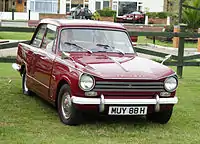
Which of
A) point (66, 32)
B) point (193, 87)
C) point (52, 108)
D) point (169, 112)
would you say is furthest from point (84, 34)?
point (193, 87)

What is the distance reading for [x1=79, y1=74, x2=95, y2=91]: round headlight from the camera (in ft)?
22.0

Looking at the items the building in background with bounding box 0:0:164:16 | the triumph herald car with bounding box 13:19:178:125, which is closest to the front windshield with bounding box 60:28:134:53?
the triumph herald car with bounding box 13:19:178:125

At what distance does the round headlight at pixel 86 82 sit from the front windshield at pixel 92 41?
1219 mm

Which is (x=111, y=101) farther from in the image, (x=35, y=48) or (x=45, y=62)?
(x=35, y=48)

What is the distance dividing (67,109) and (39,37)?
2363 millimetres

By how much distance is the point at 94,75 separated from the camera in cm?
668

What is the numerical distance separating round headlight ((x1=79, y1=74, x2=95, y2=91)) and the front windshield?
4.00ft

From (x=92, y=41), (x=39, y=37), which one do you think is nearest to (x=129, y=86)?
(x=92, y=41)

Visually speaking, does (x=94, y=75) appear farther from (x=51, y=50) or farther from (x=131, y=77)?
(x=51, y=50)

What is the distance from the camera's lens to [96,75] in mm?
6684

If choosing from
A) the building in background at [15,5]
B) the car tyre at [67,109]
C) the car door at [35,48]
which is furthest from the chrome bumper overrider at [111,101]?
the building in background at [15,5]

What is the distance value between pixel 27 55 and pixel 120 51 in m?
2.01

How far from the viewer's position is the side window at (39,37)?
894 centimetres

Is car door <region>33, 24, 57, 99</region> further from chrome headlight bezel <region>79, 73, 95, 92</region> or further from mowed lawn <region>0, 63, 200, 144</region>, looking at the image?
chrome headlight bezel <region>79, 73, 95, 92</region>
